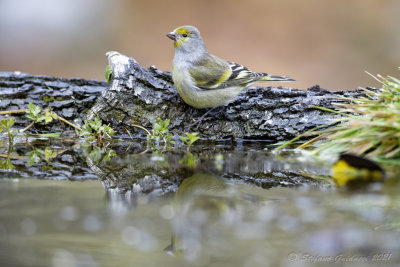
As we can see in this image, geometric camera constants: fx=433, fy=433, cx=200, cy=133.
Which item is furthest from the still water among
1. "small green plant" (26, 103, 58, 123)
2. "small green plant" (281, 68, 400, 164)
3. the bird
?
the bird

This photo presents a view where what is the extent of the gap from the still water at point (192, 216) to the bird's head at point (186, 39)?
6.57 feet

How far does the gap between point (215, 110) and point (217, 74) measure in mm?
415

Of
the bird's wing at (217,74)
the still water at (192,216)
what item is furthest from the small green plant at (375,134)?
the bird's wing at (217,74)

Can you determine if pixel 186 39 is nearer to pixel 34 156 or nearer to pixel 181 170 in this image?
pixel 34 156

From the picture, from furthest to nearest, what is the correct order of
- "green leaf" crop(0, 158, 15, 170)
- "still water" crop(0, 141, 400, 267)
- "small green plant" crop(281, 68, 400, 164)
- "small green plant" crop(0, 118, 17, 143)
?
"small green plant" crop(0, 118, 17, 143)
"green leaf" crop(0, 158, 15, 170)
"small green plant" crop(281, 68, 400, 164)
"still water" crop(0, 141, 400, 267)

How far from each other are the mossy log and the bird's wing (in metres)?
0.19

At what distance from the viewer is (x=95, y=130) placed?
4.05m

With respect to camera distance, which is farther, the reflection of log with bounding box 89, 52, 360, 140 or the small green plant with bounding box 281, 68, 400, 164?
the reflection of log with bounding box 89, 52, 360, 140

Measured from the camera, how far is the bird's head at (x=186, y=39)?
468cm

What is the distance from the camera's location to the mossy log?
13.5 ft

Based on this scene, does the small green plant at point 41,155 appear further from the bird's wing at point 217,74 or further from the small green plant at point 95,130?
the bird's wing at point 217,74

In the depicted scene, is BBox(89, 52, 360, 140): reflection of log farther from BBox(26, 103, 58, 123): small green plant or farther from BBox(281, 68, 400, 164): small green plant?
BBox(281, 68, 400, 164): small green plant

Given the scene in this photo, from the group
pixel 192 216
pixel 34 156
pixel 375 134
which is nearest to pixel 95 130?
pixel 34 156

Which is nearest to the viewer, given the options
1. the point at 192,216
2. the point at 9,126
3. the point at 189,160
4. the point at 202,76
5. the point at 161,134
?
the point at 192,216
